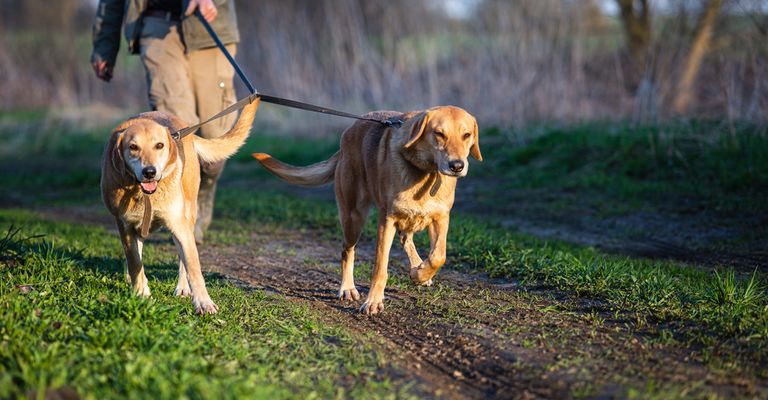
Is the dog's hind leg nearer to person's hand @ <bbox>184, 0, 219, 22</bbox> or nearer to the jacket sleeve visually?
person's hand @ <bbox>184, 0, 219, 22</bbox>

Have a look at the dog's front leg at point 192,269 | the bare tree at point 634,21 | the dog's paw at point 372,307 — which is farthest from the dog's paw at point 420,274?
the bare tree at point 634,21

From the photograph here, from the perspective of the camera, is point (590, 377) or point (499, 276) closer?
point (590, 377)

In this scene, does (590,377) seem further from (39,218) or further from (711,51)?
(711,51)

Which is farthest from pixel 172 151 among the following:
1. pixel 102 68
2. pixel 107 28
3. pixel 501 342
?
pixel 107 28

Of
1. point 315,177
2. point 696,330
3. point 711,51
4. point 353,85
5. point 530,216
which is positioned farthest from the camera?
point 353,85

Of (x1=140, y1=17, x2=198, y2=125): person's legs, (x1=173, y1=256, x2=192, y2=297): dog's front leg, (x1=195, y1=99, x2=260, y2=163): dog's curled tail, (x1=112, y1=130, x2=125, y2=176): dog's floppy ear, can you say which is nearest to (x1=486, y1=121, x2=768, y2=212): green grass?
(x1=195, y1=99, x2=260, y2=163): dog's curled tail

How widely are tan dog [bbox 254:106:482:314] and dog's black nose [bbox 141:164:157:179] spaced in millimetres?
1259

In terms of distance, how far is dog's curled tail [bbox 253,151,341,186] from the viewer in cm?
509

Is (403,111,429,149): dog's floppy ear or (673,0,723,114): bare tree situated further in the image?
(673,0,723,114): bare tree

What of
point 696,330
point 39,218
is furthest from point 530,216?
point 39,218

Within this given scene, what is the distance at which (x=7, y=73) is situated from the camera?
2002 centimetres

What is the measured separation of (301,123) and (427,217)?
34.3 feet

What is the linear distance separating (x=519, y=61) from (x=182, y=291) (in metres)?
7.67

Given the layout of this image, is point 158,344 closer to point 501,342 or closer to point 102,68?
point 501,342
